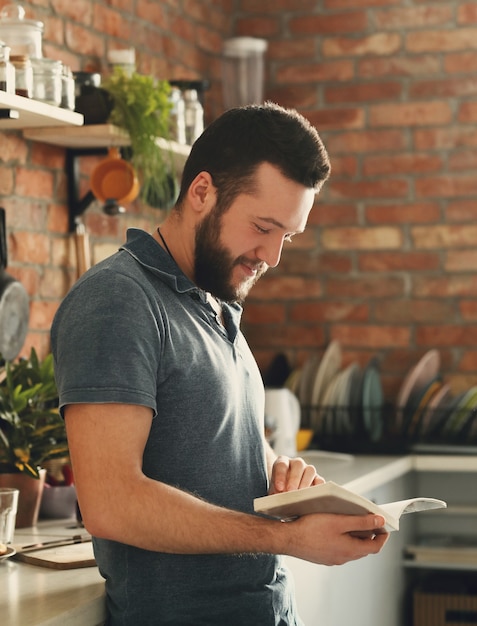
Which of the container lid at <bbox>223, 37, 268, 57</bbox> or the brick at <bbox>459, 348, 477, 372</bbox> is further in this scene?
the brick at <bbox>459, 348, 477, 372</bbox>

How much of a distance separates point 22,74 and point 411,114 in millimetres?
1836

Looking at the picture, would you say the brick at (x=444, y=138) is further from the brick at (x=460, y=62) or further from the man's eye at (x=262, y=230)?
the man's eye at (x=262, y=230)

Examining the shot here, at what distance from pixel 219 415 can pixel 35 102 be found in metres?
0.95

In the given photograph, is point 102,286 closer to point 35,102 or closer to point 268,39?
point 35,102

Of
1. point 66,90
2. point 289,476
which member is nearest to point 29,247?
point 66,90

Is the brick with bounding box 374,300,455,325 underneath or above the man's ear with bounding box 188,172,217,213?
underneath

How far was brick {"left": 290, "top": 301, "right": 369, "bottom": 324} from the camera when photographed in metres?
3.79

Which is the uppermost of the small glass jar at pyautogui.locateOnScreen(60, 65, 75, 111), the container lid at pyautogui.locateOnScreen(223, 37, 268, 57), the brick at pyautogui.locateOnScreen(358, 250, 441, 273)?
the container lid at pyautogui.locateOnScreen(223, 37, 268, 57)

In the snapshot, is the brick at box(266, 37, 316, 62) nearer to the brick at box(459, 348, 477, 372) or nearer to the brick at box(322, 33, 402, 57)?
the brick at box(322, 33, 402, 57)

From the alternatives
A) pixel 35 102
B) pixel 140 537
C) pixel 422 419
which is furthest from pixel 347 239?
pixel 140 537

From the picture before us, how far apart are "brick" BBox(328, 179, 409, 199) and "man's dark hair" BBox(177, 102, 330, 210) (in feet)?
6.79

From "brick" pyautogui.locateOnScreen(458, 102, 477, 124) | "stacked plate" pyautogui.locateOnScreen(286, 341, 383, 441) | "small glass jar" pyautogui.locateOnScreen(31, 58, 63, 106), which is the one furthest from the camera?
"brick" pyautogui.locateOnScreen(458, 102, 477, 124)

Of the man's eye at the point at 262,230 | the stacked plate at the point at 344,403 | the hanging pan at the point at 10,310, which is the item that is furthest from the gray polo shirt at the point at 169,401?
the stacked plate at the point at 344,403

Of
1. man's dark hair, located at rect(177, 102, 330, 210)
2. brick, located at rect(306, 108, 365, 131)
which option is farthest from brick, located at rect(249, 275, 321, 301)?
man's dark hair, located at rect(177, 102, 330, 210)
